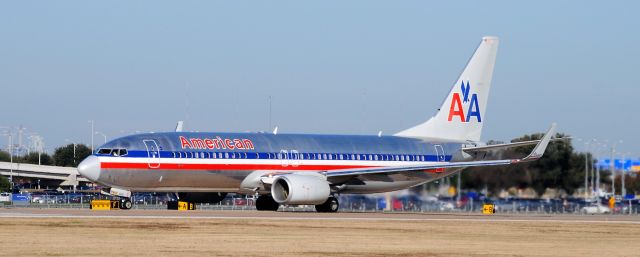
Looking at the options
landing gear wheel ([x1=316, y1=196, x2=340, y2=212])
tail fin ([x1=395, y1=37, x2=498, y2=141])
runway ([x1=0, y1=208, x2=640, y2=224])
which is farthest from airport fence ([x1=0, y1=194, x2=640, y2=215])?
runway ([x1=0, y1=208, x2=640, y2=224])

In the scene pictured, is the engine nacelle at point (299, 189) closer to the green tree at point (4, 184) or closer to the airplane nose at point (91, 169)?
the airplane nose at point (91, 169)

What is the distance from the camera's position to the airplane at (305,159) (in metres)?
55.2

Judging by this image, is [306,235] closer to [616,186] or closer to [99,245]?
[99,245]

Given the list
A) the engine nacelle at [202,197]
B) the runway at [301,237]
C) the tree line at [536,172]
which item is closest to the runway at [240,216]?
the runway at [301,237]

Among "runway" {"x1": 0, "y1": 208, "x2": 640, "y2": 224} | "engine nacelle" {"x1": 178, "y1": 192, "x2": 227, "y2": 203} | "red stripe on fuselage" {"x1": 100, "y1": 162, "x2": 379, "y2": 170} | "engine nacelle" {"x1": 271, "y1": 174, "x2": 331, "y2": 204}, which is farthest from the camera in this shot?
"engine nacelle" {"x1": 178, "y1": 192, "x2": 227, "y2": 203}

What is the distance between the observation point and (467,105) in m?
67.2

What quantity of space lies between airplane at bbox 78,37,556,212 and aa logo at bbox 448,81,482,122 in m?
0.06

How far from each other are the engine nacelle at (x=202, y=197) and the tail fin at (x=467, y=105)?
11.2 m

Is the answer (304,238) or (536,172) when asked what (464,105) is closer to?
(536,172)

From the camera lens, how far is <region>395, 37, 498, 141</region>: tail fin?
218 ft

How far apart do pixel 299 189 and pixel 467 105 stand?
1512cm

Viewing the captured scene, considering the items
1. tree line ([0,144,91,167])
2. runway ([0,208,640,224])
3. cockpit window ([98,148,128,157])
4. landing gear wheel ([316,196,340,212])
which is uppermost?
tree line ([0,144,91,167])

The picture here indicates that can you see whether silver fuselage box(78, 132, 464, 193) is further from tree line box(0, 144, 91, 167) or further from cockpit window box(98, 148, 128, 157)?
tree line box(0, 144, 91, 167)

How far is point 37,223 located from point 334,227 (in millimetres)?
9769
